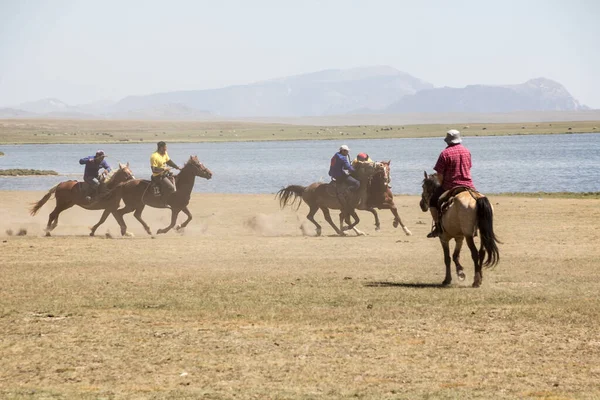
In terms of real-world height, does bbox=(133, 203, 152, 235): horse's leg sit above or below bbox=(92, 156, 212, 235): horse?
below

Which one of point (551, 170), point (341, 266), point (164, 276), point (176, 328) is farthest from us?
point (551, 170)

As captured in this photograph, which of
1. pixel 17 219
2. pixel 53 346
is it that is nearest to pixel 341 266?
pixel 53 346

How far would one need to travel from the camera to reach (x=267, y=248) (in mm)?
21953

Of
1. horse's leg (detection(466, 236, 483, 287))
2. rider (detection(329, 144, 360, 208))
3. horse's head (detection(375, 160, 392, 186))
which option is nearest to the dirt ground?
horse's leg (detection(466, 236, 483, 287))

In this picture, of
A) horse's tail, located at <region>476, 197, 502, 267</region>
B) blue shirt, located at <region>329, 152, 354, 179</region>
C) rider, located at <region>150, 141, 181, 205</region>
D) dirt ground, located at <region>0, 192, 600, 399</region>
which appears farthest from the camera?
rider, located at <region>150, 141, 181, 205</region>

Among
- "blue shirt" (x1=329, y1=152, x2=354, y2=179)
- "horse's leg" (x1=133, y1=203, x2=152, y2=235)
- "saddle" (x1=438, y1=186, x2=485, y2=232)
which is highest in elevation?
"saddle" (x1=438, y1=186, x2=485, y2=232)

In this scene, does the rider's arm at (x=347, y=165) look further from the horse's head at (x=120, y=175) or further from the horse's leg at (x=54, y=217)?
the horse's leg at (x=54, y=217)

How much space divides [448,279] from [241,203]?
21608 mm

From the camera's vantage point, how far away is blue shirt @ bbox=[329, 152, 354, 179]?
84.8 ft

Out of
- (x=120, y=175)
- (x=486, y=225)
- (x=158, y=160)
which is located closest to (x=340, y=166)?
(x=158, y=160)

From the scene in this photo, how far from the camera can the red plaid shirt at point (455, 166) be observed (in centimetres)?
1513

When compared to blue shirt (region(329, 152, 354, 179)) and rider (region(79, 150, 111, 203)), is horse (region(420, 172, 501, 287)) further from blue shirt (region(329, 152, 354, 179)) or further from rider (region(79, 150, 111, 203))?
rider (region(79, 150, 111, 203))

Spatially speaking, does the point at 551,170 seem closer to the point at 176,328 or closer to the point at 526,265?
the point at 526,265

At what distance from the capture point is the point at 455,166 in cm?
1522
